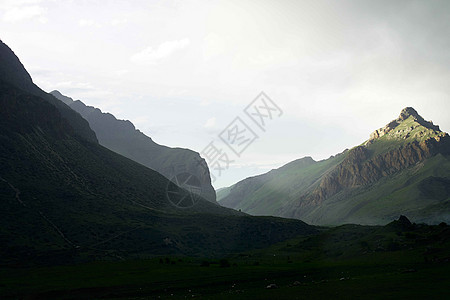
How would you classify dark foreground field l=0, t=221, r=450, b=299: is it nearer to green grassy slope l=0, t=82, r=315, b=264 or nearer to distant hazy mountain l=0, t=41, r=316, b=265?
green grassy slope l=0, t=82, r=315, b=264

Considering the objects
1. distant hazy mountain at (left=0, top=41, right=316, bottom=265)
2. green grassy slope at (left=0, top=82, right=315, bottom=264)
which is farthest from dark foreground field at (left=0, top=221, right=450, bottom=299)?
distant hazy mountain at (left=0, top=41, right=316, bottom=265)

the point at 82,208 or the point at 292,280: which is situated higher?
the point at 292,280

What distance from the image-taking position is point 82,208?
12181 cm

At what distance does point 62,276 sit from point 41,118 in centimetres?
12932

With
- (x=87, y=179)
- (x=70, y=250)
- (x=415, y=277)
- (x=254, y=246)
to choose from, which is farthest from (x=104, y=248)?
(x=415, y=277)

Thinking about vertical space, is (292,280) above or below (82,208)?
above

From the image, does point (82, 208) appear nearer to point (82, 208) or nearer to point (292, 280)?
point (82, 208)

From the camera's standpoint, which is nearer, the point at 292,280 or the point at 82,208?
the point at 292,280

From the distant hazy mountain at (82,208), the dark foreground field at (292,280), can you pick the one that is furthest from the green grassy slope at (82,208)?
the dark foreground field at (292,280)

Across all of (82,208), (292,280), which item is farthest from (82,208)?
(292,280)

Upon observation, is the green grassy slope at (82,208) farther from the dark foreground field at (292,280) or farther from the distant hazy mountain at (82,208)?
the dark foreground field at (292,280)

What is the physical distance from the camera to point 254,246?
5556 inches

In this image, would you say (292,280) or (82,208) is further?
(82,208)

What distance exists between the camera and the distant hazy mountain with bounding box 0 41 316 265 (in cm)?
9656
